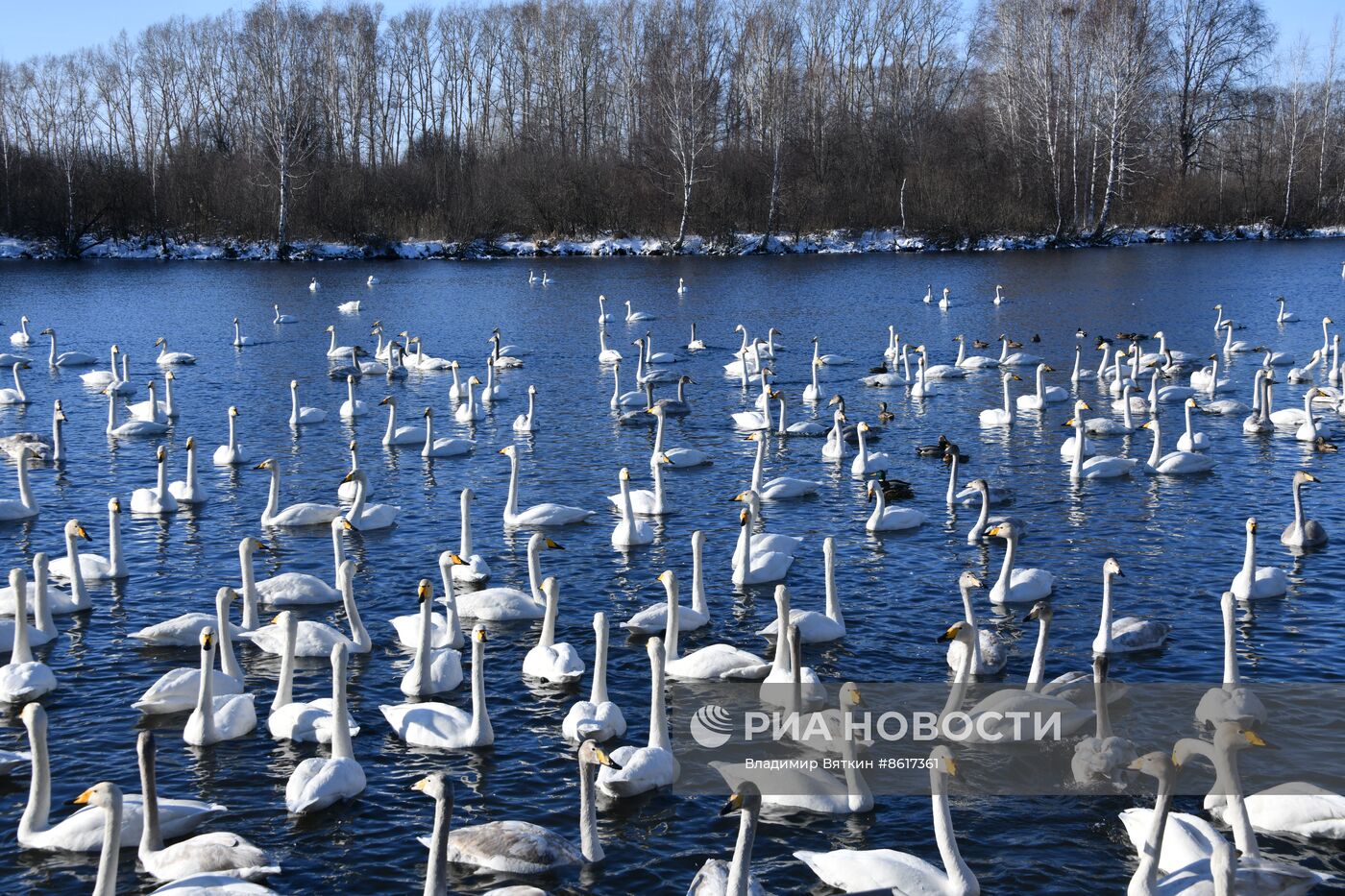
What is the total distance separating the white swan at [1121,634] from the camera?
12.8 metres

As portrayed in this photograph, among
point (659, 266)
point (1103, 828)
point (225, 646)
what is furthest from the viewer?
point (659, 266)

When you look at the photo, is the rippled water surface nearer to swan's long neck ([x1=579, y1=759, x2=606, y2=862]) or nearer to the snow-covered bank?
swan's long neck ([x1=579, y1=759, x2=606, y2=862])

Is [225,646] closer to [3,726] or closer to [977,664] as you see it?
[3,726]

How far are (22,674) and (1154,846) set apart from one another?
914cm

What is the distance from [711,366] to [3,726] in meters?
23.6

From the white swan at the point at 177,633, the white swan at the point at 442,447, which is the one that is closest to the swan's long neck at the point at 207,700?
the white swan at the point at 177,633

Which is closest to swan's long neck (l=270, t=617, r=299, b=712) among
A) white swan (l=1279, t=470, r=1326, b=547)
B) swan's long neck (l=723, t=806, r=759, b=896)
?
swan's long neck (l=723, t=806, r=759, b=896)

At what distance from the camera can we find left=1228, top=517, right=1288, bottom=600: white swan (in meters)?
14.4

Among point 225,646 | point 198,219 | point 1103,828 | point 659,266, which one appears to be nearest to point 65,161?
point 198,219

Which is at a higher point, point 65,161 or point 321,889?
point 65,161

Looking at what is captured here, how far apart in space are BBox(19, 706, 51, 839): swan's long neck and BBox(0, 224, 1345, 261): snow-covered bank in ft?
206

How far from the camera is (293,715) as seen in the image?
36.0 ft

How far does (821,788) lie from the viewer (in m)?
9.83

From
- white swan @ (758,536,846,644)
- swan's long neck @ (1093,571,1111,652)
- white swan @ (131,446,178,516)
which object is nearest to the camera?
swan's long neck @ (1093,571,1111,652)
